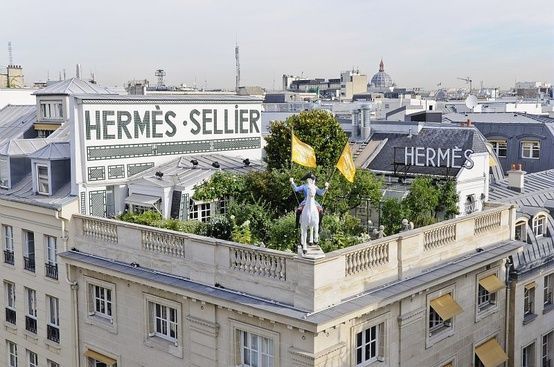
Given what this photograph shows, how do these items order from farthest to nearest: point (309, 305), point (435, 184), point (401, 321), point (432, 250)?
point (435, 184)
point (432, 250)
point (401, 321)
point (309, 305)

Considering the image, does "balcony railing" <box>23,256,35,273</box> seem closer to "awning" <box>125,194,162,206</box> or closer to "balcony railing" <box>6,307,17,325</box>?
"balcony railing" <box>6,307,17,325</box>

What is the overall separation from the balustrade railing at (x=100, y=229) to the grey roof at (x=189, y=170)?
2.86 meters

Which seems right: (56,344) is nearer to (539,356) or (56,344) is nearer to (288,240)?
(288,240)

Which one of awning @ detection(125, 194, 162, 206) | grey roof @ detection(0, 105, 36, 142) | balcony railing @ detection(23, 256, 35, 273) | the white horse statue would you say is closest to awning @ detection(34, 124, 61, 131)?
grey roof @ detection(0, 105, 36, 142)

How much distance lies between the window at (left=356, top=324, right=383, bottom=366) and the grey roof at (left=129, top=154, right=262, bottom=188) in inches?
362

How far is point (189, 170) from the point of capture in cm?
2642

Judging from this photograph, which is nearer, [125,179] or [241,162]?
[125,179]

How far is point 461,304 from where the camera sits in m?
21.6

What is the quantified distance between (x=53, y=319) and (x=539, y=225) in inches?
707

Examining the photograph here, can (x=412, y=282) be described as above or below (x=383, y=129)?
below

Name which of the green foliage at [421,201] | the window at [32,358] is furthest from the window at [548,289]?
the window at [32,358]

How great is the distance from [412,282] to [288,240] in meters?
3.89

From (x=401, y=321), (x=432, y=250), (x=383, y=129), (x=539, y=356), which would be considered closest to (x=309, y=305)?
(x=401, y=321)

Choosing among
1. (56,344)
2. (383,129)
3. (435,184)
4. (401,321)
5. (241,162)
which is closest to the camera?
(401,321)
